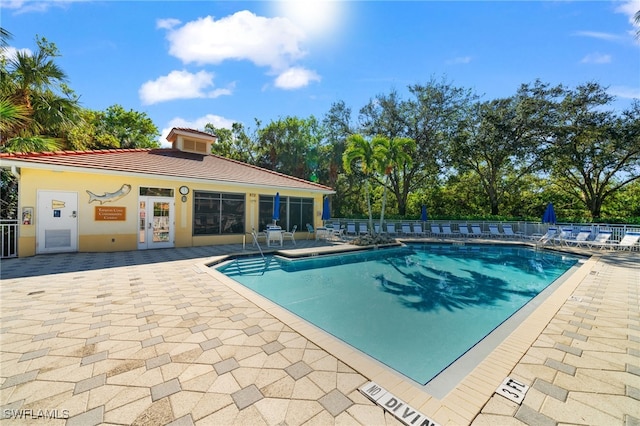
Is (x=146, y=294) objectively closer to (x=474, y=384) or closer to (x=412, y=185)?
(x=474, y=384)

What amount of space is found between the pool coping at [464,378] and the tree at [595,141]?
18122 millimetres

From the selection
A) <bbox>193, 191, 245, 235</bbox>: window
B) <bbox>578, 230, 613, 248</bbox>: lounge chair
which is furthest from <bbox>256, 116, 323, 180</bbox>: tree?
<bbox>578, 230, 613, 248</bbox>: lounge chair

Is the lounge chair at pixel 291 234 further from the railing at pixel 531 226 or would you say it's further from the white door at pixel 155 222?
the railing at pixel 531 226

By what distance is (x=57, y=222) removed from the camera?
8.86 m

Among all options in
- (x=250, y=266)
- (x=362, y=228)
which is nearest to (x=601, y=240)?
(x=362, y=228)

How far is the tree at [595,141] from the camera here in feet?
51.3

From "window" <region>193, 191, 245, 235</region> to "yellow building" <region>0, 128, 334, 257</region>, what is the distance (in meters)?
0.04

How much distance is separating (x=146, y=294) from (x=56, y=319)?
1.34 m

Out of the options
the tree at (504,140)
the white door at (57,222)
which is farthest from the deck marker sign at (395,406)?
the tree at (504,140)

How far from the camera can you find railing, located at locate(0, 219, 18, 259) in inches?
315

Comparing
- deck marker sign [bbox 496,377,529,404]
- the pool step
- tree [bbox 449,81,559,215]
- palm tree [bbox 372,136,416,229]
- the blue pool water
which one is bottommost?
the blue pool water

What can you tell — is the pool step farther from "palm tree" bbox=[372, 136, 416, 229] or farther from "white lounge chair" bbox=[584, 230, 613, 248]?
"white lounge chair" bbox=[584, 230, 613, 248]

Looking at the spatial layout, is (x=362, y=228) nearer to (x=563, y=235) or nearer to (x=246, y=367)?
(x=563, y=235)

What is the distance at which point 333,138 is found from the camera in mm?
24219
